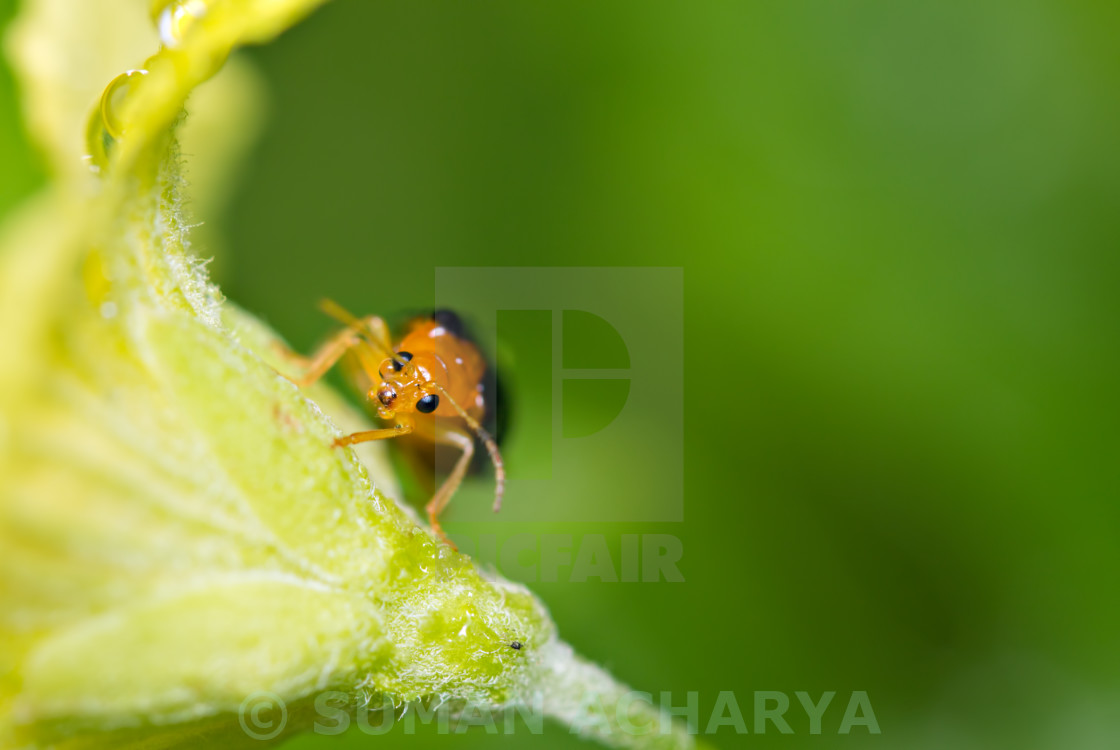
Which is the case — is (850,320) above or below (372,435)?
above

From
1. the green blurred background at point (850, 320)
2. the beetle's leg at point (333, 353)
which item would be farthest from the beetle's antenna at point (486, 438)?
the green blurred background at point (850, 320)

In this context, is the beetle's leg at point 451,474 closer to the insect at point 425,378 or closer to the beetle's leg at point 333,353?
the insect at point 425,378

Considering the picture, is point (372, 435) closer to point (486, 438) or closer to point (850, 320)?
point (486, 438)

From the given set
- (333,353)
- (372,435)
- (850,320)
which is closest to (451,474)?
(333,353)

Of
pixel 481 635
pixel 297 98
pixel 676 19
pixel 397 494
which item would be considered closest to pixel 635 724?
pixel 481 635

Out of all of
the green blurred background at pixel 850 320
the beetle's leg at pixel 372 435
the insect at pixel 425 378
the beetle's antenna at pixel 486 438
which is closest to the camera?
the beetle's leg at pixel 372 435

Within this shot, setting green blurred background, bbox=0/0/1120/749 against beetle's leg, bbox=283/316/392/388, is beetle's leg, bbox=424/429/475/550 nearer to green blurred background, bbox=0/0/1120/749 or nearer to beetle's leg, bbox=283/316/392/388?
beetle's leg, bbox=283/316/392/388

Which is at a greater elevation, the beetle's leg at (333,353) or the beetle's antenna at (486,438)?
the beetle's leg at (333,353)

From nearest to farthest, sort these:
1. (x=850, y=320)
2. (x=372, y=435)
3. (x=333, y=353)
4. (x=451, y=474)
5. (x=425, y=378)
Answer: (x=372, y=435) < (x=333, y=353) < (x=425, y=378) < (x=451, y=474) < (x=850, y=320)
